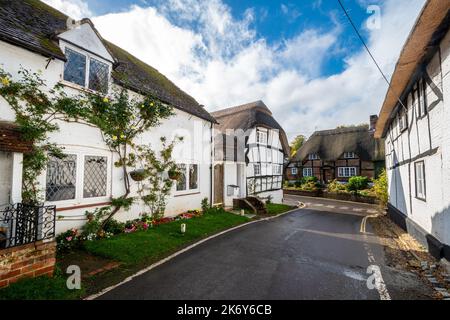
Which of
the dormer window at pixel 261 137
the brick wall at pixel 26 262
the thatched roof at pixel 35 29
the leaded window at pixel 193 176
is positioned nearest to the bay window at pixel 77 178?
the brick wall at pixel 26 262

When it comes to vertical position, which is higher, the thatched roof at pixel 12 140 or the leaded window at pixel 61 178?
the thatched roof at pixel 12 140

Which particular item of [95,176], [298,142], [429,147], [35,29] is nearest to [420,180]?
[429,147]

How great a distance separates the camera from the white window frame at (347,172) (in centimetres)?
3083

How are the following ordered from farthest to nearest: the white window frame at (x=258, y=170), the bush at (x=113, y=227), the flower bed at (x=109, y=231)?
the white window frame at (x=258, y=170) < the bush at (x=113, y=227) < the flower bed at (x=109, y=231)

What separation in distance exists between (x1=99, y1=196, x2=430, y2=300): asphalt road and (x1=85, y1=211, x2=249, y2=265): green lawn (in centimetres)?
71

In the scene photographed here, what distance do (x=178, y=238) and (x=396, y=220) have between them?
40.0ft

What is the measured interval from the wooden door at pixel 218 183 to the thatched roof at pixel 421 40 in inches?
405

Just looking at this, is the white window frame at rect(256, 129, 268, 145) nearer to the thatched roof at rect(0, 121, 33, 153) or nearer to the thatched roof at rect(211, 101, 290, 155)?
the thatched roof at rect(211, 101, 290, 155)

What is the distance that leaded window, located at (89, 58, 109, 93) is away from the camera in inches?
300

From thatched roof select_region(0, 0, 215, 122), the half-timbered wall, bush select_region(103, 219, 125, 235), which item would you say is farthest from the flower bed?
the half-timbered wall

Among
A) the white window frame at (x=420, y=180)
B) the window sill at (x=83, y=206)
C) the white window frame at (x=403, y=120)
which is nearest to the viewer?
the window sill at (x=83, y=206)

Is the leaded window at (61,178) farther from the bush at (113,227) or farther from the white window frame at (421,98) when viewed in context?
the white window frame at (421,98)

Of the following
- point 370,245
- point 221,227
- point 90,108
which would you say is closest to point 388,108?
point 370,245

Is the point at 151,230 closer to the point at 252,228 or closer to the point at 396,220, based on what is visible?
the point at 252,228
